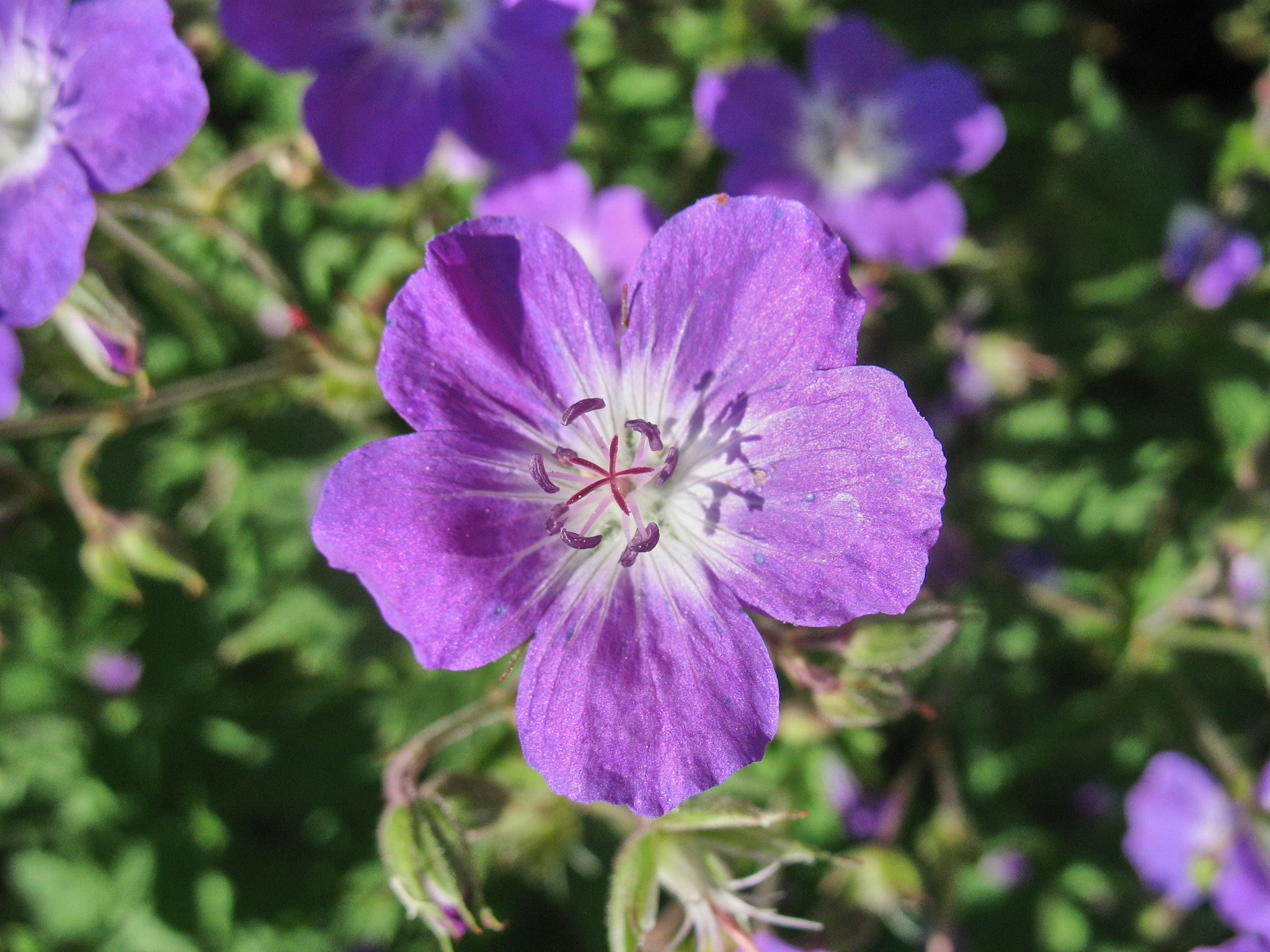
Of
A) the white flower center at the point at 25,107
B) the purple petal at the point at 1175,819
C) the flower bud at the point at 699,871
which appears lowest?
the purple petal at the point at 1175,819

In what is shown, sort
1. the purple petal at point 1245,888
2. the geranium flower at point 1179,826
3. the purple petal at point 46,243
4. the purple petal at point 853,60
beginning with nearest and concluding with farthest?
the purple petal at point 46,243 < the purple petal at point 1245,888 < the purple petal at point 853,60 < the geranium flower at point 1179,826

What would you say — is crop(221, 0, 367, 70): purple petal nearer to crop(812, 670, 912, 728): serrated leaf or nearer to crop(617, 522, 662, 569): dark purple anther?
crop(617, 522, 662, 569): dark purple anther

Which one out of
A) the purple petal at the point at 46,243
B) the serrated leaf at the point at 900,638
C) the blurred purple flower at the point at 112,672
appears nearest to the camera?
the purple petal at the point at 46,243

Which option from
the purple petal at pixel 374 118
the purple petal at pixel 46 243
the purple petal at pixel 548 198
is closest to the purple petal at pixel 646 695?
the purple petal at pixel 46 243

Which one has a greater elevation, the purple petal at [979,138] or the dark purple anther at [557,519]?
the purple petal at [979,138]

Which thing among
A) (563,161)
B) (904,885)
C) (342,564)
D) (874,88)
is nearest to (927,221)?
(874,88)

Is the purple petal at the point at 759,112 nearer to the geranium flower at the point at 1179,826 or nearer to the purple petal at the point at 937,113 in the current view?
the purple petal at the point at 937,113

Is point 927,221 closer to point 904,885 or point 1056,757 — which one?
point 904,885
